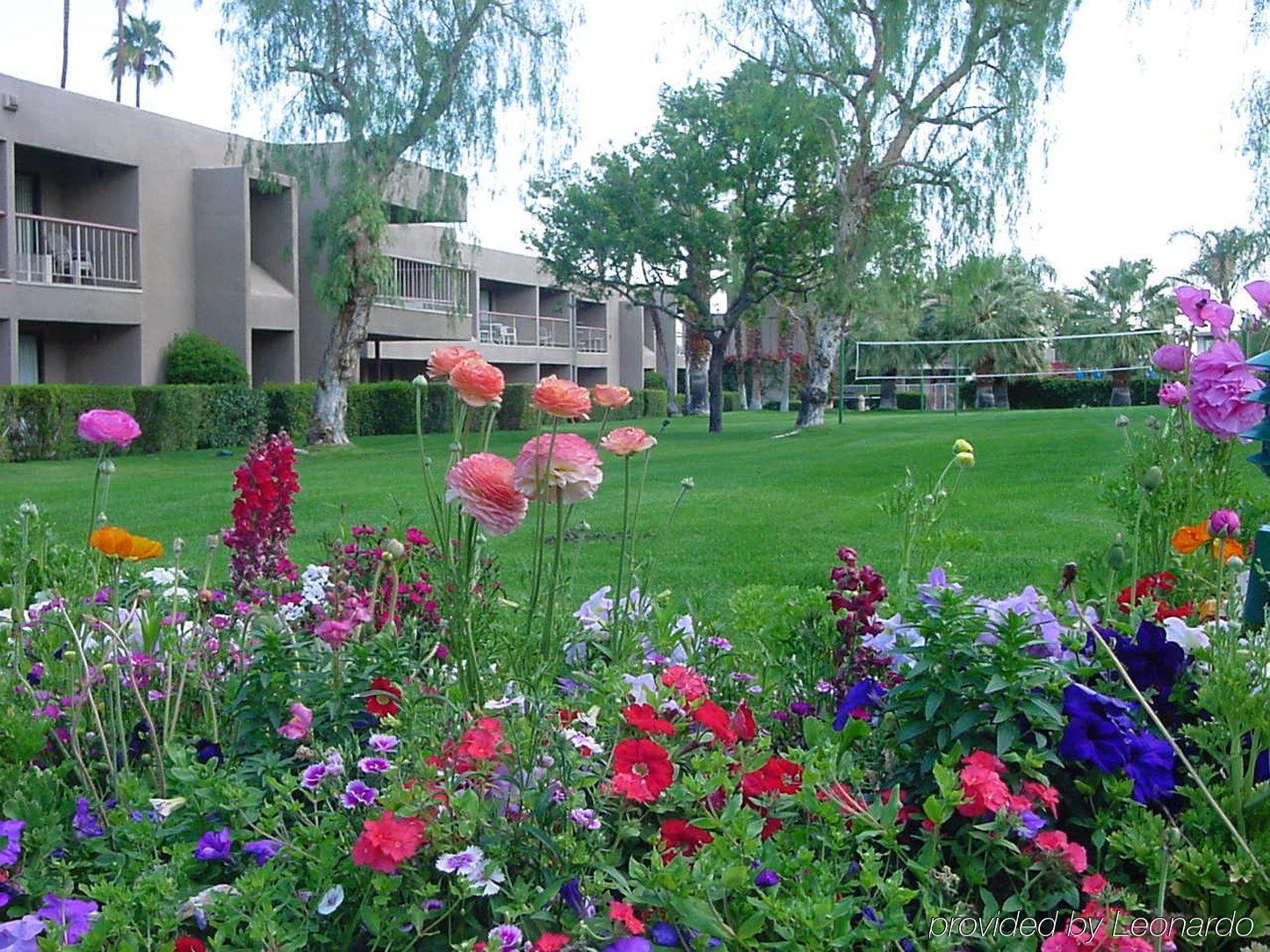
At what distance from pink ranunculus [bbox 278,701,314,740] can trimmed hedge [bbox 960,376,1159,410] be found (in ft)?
121

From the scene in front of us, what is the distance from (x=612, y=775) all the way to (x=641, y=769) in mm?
66

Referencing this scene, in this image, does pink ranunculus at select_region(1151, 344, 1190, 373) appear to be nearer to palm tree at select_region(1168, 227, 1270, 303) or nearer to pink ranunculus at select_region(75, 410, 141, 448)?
pink ranunculus at select_region(75, 410, 141, 448)

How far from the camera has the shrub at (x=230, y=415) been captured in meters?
20.2

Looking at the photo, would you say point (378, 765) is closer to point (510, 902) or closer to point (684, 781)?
point (510, 902)

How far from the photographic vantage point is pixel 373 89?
723 inches

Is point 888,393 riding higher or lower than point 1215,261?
lower

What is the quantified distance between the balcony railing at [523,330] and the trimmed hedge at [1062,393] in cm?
1571

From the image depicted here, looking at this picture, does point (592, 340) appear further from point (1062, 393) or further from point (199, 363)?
point (199, 363)

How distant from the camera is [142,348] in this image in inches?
832

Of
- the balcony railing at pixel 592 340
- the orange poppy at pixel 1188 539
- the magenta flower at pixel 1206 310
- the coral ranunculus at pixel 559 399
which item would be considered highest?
the balcony railing at pixel 592 340

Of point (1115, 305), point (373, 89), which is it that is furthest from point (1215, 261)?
point (373, 89)

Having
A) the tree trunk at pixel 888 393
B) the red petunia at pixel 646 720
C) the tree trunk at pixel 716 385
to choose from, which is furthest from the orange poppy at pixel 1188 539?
the tree trunk at pixel 888 393

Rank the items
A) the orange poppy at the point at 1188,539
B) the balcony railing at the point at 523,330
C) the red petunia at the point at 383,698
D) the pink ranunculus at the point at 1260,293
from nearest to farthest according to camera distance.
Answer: the red petunia at the point at 383,698, the orange poppy at the point at 1188,539, the pink ranunculus at the point at 1260,293, the balcony railing at the point at 523,330

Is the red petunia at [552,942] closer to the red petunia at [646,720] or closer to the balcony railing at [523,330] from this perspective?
the red petunia at [646,720]
